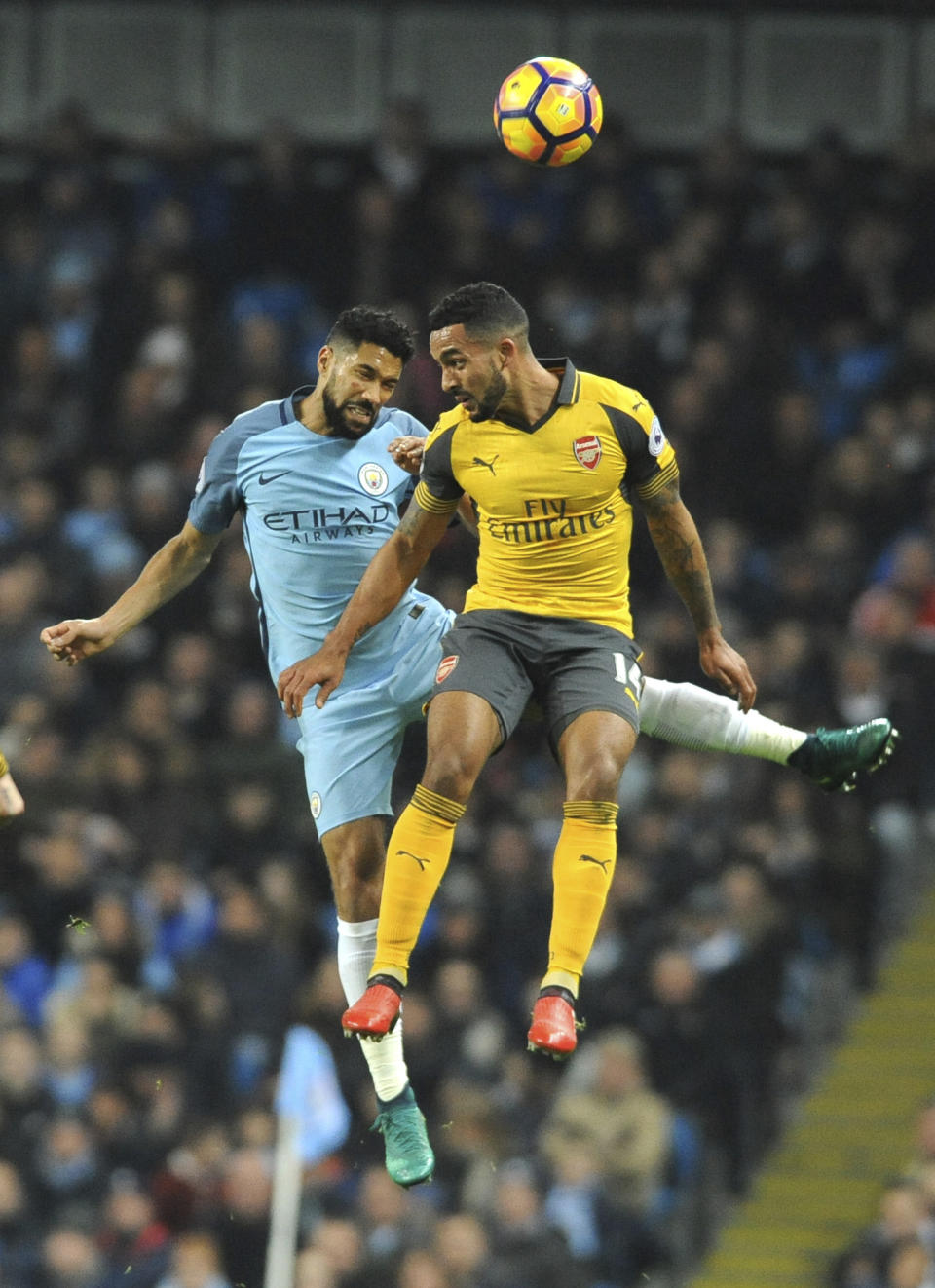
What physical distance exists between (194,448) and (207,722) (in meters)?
1.82

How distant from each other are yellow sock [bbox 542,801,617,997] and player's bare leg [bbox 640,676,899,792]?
93cm

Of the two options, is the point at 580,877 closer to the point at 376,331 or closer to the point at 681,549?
the point at 681,549

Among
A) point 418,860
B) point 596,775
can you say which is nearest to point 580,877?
point 596,775

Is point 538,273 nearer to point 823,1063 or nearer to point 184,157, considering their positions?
point 184,157

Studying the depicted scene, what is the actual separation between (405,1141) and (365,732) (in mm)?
1423

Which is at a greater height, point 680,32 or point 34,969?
point 680,32

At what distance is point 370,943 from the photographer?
27.9 feet

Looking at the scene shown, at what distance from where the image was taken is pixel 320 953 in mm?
13391

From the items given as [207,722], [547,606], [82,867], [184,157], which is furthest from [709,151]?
[547,606]

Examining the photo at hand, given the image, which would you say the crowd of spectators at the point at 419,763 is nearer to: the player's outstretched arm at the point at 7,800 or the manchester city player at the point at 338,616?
the manchester city player at the point at 338,616

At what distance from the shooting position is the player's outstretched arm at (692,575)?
8.16m

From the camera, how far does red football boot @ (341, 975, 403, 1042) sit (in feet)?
24.6

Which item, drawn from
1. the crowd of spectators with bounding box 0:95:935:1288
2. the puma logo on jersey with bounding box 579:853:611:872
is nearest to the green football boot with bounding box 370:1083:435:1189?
the puma logo on jersey with bounding box 579:853:611:872

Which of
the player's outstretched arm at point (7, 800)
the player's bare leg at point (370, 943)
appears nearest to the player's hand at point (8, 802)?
the player's outstretched arm at point (7, 800)
